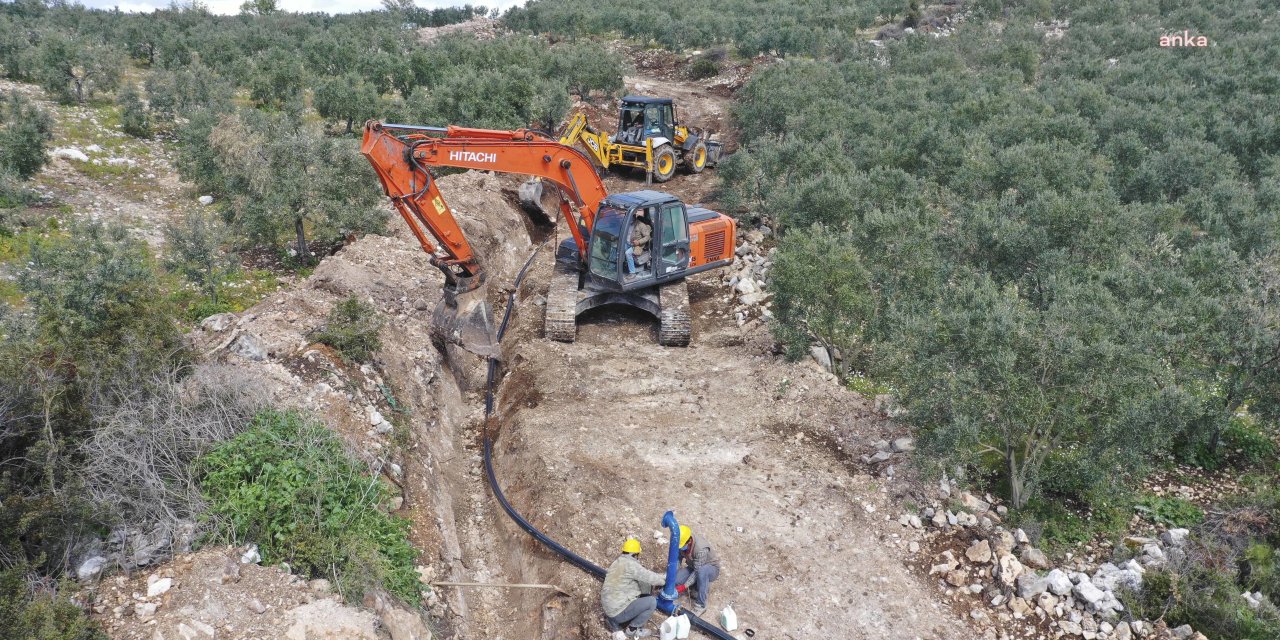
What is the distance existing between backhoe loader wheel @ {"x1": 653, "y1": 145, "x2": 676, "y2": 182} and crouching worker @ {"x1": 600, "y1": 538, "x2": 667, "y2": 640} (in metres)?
18.4

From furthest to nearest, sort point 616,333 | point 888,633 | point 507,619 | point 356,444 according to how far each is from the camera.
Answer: point 616,333
point 356,444
point 507,619
point 888,633

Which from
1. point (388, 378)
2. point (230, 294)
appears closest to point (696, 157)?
point (230, 294)

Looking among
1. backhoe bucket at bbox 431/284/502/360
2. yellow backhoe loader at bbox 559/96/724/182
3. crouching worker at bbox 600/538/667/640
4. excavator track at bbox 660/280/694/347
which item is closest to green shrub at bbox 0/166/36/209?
backhoe bucket at bbox 431/284/502/360

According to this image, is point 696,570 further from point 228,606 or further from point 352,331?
point 352,331

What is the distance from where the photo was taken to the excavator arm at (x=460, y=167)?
11.5 m

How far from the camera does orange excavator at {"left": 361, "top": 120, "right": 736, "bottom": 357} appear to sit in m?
11.8

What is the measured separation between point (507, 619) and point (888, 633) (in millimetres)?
4427

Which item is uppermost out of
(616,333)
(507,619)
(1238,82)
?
(1238,82)

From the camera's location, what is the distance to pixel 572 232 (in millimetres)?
14773

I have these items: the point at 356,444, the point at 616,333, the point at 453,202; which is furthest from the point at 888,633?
the point at 453,202

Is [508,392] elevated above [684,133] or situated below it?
below

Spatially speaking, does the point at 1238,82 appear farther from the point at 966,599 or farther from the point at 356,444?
the point at 356,444

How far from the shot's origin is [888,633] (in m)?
8.30

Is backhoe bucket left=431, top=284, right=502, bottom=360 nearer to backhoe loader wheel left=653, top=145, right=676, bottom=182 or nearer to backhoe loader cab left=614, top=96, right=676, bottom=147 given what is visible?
backhoe loader wheel left=653, top=145, right=676, bottom=182
